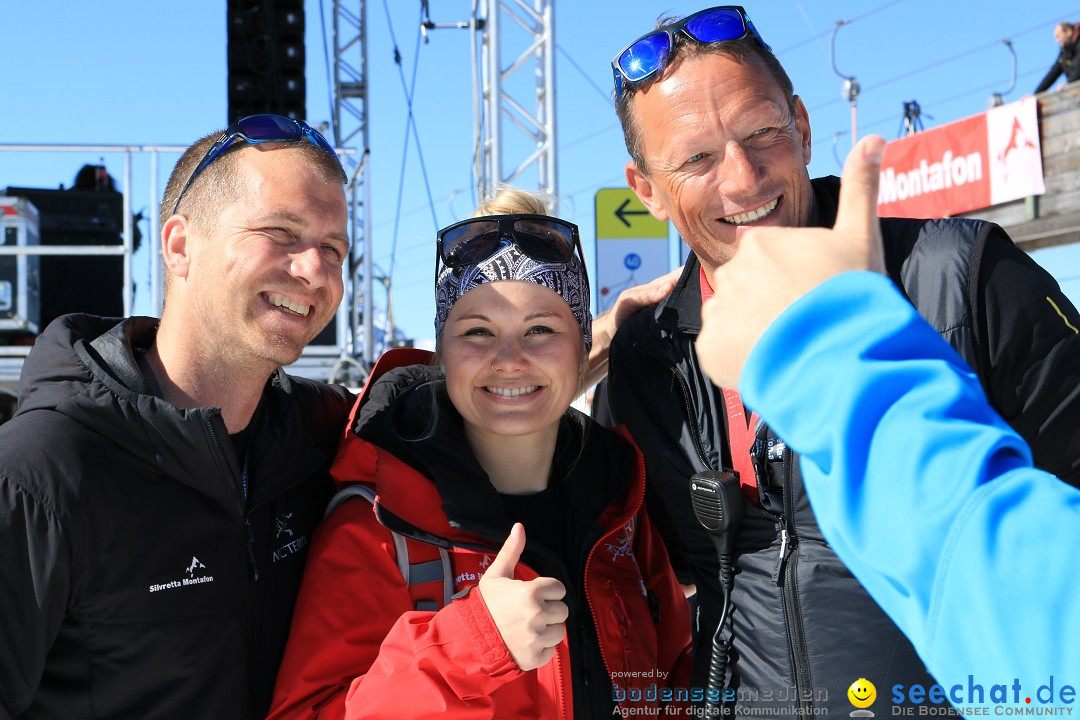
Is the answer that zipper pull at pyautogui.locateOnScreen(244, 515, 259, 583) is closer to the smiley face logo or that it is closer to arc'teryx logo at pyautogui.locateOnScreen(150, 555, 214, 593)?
arc'teryx logo at pyautogui.locateOnScreen(150, 555, 214, 593)

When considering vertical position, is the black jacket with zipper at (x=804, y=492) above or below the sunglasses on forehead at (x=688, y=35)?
below

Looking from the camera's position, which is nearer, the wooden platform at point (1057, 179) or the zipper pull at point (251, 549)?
the zipper pull at point (251, 549)

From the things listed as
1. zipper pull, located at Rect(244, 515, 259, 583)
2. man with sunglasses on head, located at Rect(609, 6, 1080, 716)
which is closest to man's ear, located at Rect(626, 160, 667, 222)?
man with sunglasses on head, located at Rect(609, 6, 1080, 716)

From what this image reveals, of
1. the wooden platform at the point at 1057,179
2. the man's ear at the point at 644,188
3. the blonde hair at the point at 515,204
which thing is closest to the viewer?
the man's ear at the point at 644,188

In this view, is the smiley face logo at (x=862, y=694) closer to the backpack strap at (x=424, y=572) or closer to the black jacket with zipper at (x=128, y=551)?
the backpack strap at (x=424, y=572)

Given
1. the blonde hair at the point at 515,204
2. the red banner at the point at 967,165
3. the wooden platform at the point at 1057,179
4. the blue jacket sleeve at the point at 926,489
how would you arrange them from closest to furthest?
the blue jacket sleeve at the point at 926,489
the blonde hair at the point at 515,204
the wooden platform at the point at 1057,179
the red banner at the point at 967,165

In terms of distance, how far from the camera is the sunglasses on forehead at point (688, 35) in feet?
6.50

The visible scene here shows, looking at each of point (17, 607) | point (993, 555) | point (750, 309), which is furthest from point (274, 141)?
point (993, 555)

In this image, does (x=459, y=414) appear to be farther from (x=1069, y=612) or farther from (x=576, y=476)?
(x=1069, y=612)

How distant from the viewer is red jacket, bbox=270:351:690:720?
5.17 feet

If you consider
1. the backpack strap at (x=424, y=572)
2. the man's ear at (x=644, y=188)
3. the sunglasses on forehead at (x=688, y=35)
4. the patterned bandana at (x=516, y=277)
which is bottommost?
the backpack strap at (x=424, y=572)

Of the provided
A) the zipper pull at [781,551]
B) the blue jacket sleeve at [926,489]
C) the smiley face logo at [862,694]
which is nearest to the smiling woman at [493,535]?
the zipper pull at [781,551]

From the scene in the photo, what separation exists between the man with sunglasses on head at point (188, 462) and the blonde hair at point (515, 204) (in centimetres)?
44

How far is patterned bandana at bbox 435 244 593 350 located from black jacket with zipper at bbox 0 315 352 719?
61 cm
